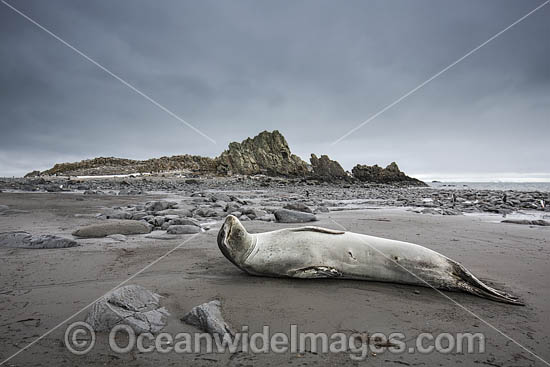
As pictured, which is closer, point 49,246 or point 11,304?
point 11,304

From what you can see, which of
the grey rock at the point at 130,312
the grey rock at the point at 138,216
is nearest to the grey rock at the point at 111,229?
the grey rock at the point at 138,216

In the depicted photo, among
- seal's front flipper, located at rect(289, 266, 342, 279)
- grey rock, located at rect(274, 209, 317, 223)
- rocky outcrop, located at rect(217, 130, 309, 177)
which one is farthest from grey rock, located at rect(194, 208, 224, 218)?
rocky outcrop, located at rect(217, 130, 309, 177)

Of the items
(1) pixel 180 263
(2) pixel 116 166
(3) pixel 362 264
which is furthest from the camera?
(2) pixel 116 166

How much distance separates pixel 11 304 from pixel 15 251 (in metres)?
2.12

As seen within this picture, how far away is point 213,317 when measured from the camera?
7.31 feet

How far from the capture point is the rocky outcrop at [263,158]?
146 feet

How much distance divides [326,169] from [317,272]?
1591 inches

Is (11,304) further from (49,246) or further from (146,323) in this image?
(49,246)

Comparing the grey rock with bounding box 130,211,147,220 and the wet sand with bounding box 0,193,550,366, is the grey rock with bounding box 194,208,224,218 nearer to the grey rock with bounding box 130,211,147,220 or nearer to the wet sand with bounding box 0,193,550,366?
the grey rock with bounding box 130,211,147,220

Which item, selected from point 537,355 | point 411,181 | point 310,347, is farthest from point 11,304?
point 411,181

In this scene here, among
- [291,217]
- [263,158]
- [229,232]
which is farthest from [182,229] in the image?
[263,158]

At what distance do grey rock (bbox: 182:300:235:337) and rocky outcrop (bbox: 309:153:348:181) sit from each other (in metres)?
37.2

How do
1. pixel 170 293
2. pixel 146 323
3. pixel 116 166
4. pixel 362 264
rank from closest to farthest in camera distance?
pixel 146 323
pixel 170 293
pixel 362 264
pixel 116 166

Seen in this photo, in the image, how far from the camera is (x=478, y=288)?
3053 mm
